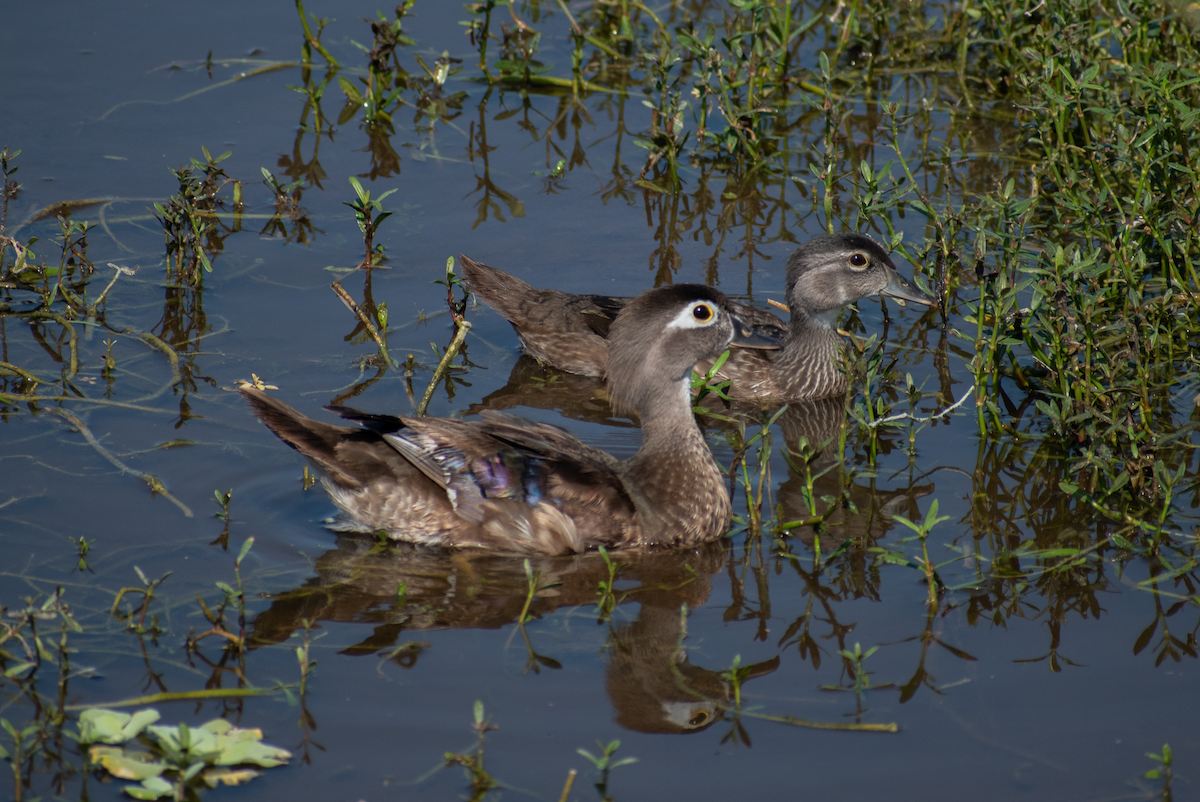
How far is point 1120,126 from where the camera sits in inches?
273

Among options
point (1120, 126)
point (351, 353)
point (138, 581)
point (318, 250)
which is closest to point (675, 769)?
point (138, 581)

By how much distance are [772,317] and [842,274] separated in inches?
22.5

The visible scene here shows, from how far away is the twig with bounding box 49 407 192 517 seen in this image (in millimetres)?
6082

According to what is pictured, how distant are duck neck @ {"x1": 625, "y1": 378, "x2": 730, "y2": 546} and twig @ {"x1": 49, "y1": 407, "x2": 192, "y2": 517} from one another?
2.20m

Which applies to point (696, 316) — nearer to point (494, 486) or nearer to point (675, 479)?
point (675, 479)

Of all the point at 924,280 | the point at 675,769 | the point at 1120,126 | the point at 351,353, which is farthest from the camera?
the point at 924,280

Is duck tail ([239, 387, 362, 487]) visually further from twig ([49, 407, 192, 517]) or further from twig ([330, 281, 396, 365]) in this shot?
twig ([330, 281, 396, 365])

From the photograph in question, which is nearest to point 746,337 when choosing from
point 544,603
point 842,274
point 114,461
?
point 842,274

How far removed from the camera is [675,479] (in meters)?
6.24

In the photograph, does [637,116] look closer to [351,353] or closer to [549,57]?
[549,57]

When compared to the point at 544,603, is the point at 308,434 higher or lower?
higher

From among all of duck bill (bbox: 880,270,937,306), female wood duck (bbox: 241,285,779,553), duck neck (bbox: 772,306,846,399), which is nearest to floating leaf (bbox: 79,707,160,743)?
female wood duck (bbox: 241,285,779,553)

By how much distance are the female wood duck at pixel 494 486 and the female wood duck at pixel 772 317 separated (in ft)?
5.61

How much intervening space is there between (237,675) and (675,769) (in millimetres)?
1738
